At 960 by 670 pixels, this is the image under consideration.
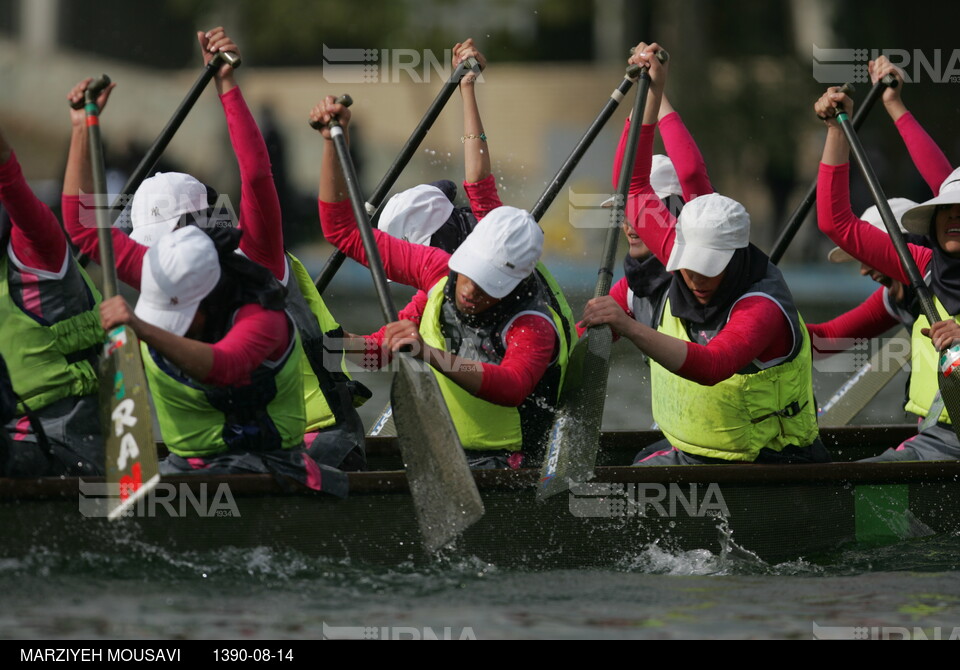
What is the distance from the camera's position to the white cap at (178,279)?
5215 millimetres

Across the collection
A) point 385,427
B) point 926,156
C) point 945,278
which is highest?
point 926,156

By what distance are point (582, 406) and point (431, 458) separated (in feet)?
2.32

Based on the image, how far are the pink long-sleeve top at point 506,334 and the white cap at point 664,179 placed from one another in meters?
1.17

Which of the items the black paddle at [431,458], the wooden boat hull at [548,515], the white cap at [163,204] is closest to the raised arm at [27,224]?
the white cap at [163,204]

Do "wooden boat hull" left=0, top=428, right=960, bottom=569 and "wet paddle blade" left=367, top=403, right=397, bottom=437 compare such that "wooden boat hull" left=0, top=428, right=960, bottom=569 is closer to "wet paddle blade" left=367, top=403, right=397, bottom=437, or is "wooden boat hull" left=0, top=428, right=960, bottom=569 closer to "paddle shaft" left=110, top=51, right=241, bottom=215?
"wet paddle blade" left=367, top=403, right=397, bottom=437

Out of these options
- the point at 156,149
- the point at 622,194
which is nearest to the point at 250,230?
the point at 156,149

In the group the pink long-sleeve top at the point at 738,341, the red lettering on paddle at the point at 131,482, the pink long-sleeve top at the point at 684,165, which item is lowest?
the red lettering on paddle at the point at 131,482

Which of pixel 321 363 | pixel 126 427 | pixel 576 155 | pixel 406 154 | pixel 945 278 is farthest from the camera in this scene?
pixel 406 154

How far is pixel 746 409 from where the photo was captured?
6.14 metres

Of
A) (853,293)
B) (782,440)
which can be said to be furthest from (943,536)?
(853,293)

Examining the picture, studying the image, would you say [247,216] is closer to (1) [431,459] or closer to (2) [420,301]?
(2) [420,301]

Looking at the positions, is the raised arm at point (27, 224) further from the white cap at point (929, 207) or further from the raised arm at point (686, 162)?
the white cap at point (929, 207)

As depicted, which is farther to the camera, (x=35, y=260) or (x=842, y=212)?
(x=842, y=212)

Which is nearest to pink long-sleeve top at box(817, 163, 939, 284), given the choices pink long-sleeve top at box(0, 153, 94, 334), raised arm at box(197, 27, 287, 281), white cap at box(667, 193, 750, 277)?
white cap at box(667, 193, 750, 277)
